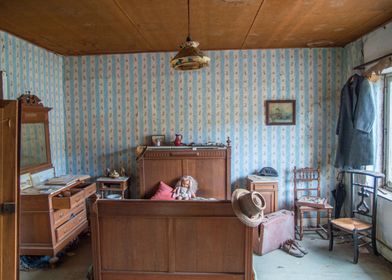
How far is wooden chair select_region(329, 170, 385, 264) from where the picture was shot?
3.31 meters

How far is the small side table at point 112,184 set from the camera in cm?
435

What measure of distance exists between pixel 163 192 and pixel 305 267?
1959 millimetres

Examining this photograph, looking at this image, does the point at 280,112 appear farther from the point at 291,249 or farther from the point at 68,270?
the point at 68,270

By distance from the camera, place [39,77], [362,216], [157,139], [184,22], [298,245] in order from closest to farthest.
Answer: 1. [184,22]
2. [298,245]
3. [362,216]
4. [39,77]
5. [157,139]

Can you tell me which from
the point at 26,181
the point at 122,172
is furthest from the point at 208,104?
the point at 26,181

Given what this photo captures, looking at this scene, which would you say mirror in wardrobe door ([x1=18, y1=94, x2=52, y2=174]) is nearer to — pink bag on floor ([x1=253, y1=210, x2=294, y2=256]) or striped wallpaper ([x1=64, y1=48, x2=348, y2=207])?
striped wallpaper ([x1=64, y1=48, x2=348, y2=207])

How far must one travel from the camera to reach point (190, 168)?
422cm

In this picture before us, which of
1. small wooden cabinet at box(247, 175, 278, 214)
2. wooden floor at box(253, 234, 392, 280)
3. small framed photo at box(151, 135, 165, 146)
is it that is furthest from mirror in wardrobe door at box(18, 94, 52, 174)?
wooden floor at box(253, 234, 392, 280)

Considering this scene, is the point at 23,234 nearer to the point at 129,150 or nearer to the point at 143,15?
the point at 129,150

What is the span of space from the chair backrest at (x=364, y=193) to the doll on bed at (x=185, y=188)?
6.92 ft

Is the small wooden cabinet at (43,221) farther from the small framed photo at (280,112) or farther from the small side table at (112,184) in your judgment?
the small framed photo at (280,112)

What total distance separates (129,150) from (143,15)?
7.68ft

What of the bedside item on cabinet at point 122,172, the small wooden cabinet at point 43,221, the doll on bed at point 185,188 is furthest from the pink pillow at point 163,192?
the small wooden cabinet at point 43,221

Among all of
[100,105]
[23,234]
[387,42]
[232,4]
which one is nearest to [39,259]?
[23,234]
